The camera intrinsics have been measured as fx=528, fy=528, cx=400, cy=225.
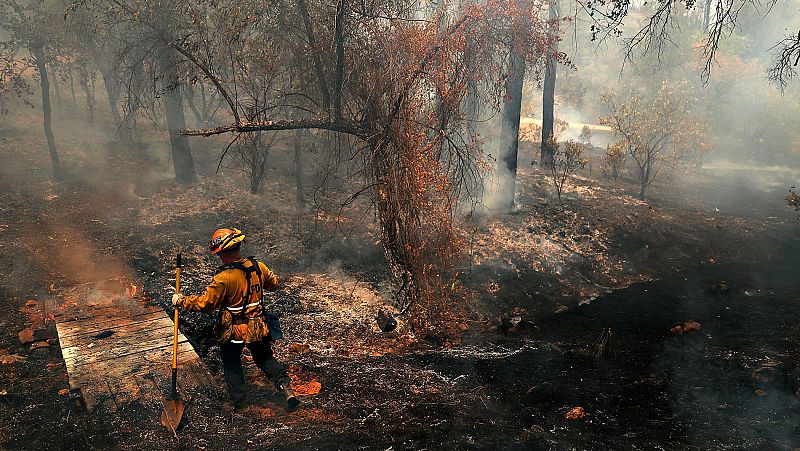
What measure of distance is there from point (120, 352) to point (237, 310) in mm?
2209

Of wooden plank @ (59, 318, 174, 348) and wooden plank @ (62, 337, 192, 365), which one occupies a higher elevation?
wooden plank @ (59, 318, 174, 348)

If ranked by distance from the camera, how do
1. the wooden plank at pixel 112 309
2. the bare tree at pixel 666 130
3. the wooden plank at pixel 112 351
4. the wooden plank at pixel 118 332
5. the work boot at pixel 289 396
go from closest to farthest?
the work boot at pixel 289 396 → the wooden plank at pixel 112 351 → the wooden plank at pixel 118 332 → the wooden plank at pixel 112 309 → the bare tree at pixel 666 130

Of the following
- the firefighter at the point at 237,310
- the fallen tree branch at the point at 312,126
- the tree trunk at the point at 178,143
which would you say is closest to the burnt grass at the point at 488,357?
the firefighter at the point at 237,310

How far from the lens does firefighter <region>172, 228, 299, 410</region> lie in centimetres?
544

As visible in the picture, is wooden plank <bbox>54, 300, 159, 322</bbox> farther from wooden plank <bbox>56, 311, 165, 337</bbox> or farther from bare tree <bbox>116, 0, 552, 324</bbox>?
bare tree <bbox>116, 0, 552, 324</bbox>

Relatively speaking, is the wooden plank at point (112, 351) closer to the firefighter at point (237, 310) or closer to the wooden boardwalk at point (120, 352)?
the wooden boardwalk at point (120, 352)

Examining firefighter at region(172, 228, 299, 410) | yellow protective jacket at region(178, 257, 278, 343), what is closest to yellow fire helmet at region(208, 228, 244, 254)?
firefighter at region(172, 228, 299, 410)

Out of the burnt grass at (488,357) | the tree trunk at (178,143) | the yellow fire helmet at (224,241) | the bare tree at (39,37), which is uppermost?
the bare tree at (39,37)

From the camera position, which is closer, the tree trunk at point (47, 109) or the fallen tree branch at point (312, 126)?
the fallen tree branch at point (312, 126)

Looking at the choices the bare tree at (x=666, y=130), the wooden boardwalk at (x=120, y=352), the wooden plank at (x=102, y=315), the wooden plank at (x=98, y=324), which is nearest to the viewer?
the wooden boardwalk at (x=120, y=352)

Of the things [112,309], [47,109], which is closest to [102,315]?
[112,309]

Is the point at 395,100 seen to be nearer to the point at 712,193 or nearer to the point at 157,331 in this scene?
the point at 157,331

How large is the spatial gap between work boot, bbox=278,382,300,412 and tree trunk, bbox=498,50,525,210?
33.7 feet

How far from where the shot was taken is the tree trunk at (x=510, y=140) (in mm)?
A: 14805
